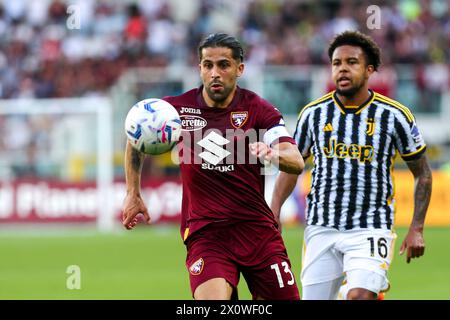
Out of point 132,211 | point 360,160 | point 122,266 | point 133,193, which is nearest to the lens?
point 132,211

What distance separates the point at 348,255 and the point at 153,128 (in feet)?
6.41

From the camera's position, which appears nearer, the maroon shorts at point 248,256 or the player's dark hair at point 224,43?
the maroon shorts at point 248,256

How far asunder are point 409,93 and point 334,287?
16.0m

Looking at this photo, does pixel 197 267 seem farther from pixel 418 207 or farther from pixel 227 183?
pixel 418 207

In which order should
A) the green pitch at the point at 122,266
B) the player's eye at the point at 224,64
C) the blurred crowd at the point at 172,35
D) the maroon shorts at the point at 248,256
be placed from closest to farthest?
the maroon shorts at the point at 248,256, the player's eye at the point at 224,64, the green pitch at the point at 122,266, the blurred crowd at the point at 172,35

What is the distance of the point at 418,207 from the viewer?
7.79 metres

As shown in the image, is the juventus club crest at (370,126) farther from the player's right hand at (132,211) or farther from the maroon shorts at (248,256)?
the player's right hand at (132,211)

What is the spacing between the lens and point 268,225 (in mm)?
7059

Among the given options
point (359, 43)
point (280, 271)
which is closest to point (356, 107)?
point (359, 43)

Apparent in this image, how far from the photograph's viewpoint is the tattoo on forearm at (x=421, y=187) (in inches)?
306

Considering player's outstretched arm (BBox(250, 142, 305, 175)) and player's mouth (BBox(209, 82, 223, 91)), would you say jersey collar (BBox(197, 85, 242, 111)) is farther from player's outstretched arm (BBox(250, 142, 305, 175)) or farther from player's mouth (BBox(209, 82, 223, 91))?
player's outstretched arm (BBox(250, 142, 305, 175))

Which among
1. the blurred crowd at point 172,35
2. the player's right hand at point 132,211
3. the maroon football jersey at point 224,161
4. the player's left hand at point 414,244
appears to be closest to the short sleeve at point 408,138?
the player's left hand at point 414,244

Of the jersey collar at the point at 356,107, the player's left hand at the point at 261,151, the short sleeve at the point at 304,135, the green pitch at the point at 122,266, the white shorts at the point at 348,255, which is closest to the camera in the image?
the player's left hand at the point at 261,151
